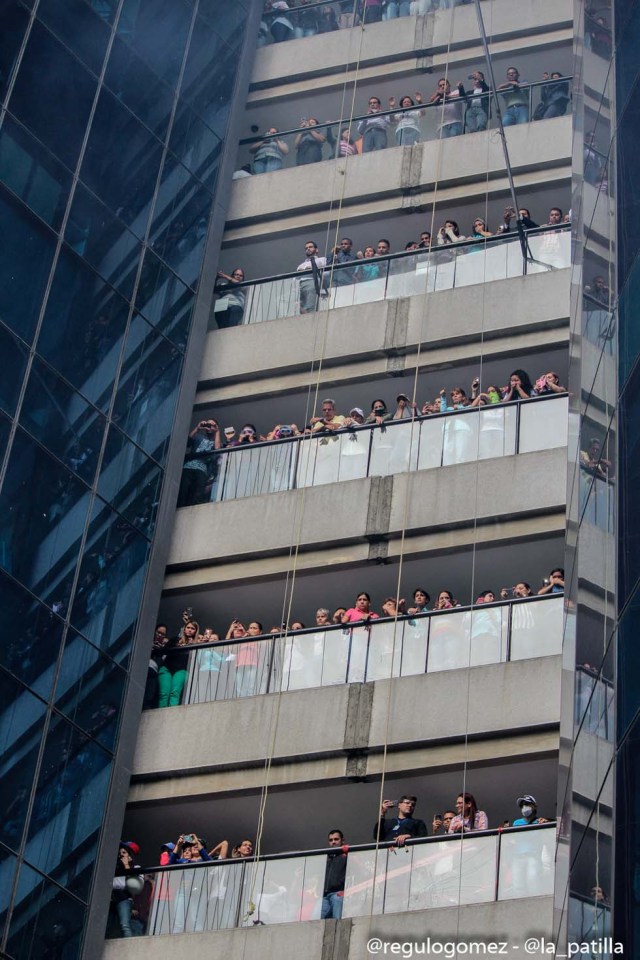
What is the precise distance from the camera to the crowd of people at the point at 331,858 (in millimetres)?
27016

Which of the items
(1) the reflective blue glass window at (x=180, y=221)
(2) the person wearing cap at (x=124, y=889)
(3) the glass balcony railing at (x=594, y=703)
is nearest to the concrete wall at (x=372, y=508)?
(1) the reflective blue glass window at (x=180, y=221)

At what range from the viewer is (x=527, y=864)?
86.2 feet

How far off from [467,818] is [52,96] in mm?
13973

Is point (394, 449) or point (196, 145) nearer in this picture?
point (394, 449)

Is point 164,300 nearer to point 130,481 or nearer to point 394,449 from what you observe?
point 130,481

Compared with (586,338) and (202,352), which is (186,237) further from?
(586,338)

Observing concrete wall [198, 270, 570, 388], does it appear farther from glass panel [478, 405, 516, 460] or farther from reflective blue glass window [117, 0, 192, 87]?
reflective blue glass window [117, 0, 192, 87]

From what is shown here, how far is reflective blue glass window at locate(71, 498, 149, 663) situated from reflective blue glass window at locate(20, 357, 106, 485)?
35.5 inches

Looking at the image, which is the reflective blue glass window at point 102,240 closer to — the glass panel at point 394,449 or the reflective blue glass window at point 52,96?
the reflective blue glass window at point 52,96

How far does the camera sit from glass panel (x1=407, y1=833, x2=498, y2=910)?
1042 inches

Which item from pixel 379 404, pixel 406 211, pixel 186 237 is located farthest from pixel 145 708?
pixel 406 211

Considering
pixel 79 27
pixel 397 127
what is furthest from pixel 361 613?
pixel 397 127

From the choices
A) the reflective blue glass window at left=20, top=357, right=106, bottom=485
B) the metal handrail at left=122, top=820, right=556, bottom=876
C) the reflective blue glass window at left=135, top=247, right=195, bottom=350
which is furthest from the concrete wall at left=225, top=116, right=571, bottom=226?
the metal handrail at left=122, top=820, right=556, bottom=876

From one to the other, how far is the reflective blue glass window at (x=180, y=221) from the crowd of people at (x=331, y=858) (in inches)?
447
